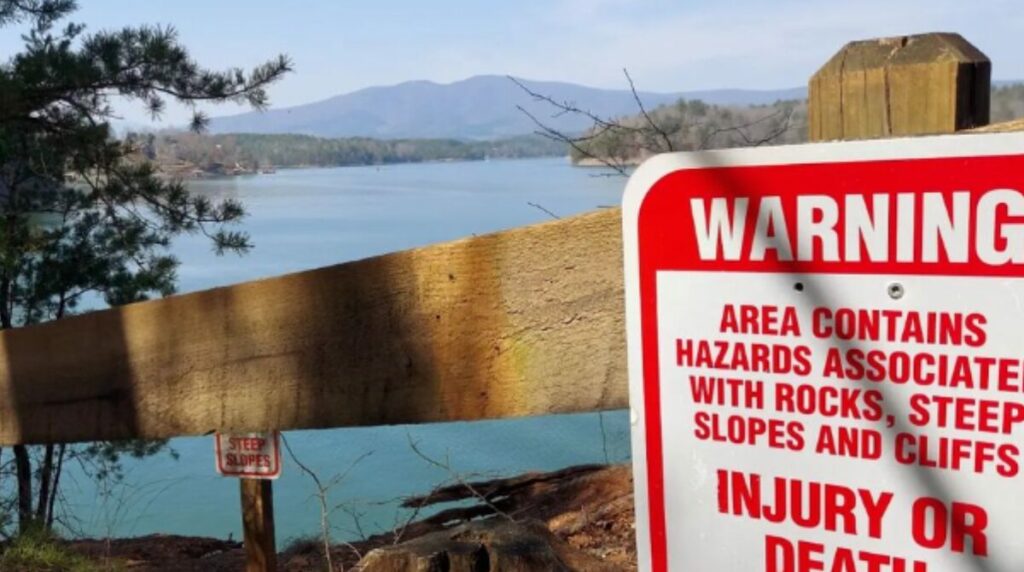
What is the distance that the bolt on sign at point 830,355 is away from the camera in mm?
794

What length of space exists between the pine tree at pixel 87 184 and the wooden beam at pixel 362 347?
5.64 metres

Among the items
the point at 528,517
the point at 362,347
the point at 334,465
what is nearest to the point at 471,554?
the point at 362,347

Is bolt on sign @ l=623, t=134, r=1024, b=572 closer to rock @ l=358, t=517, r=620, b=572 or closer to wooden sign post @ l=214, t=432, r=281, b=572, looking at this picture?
rock @ l=358, t=517, r=620, b=572

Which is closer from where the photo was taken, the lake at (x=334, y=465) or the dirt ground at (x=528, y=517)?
the dirt ground at (x=528, y=517)

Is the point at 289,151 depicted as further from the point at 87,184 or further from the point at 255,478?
the point at 255,478

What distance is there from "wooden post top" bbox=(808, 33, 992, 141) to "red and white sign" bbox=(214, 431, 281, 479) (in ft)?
3.94

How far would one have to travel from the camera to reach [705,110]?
3.83 m

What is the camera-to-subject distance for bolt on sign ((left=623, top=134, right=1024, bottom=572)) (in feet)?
2.60

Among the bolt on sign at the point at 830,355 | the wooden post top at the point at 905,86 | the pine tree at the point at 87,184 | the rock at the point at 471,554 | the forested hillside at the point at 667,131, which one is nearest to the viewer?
the bolt on sign at the point at 830,355

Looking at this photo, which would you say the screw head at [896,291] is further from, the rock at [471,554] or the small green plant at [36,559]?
the small green plant at [36,559]

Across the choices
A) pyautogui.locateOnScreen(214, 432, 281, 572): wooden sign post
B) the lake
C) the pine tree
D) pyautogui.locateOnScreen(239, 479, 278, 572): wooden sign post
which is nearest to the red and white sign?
pyautogui.locateOnScreen(214, 432, 281, 572): wooden sign post

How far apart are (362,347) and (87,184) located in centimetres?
795

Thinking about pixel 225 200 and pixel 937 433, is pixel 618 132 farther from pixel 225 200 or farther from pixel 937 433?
pixel 225 200

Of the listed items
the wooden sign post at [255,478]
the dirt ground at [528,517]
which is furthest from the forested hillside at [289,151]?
the wooden sign post at [255,478]
